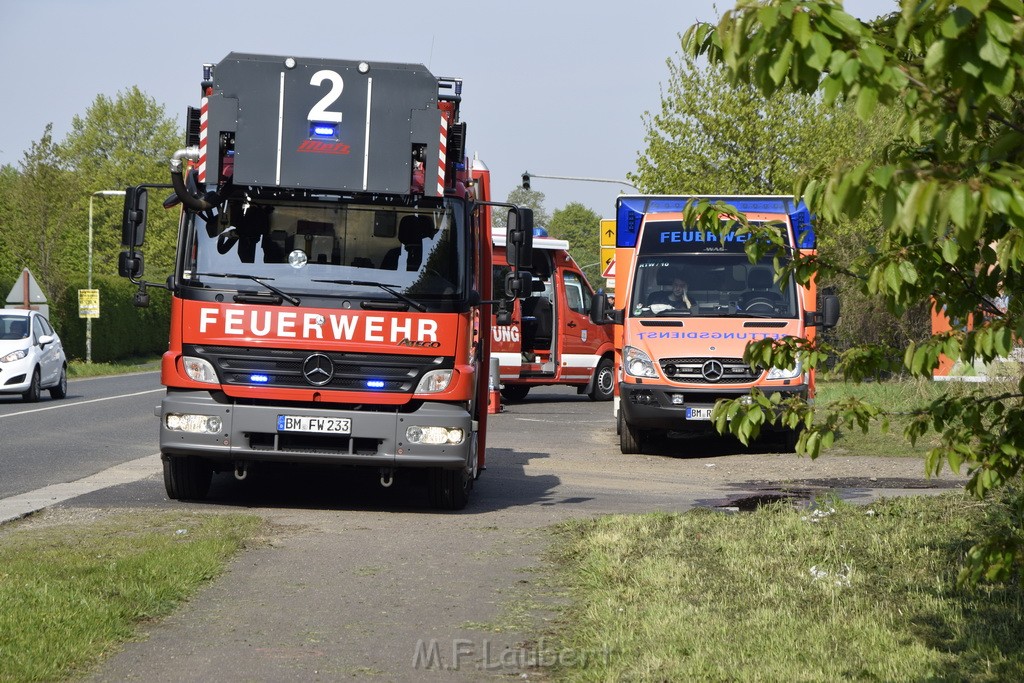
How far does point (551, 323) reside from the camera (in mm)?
25328

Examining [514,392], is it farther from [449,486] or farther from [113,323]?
[113,323]

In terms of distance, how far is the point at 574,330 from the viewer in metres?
26.0

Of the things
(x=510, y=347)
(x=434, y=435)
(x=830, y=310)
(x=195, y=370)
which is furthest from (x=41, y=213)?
(x=434, y=435)

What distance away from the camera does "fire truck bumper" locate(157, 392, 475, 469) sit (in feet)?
31.5

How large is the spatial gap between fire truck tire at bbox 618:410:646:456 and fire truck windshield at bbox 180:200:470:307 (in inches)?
243

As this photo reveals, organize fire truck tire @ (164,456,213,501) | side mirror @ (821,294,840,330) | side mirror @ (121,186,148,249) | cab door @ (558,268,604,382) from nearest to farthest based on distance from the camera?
1. side mirror @ (121,186,148,249)
2. fire truck tire @ (164,456,213,501)
3. side mirror @ (821,294,840,330)
4. cab door @ (558,268,604,382)

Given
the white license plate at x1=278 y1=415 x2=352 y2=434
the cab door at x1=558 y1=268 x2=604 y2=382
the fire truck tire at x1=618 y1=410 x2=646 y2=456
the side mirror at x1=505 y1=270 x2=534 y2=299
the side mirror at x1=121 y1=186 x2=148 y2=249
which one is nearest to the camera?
the white license plate at x1=278 y1=415 x2=352 y2=434

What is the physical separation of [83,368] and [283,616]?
37.5 metres

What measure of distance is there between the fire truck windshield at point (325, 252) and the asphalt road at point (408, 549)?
1.72 m

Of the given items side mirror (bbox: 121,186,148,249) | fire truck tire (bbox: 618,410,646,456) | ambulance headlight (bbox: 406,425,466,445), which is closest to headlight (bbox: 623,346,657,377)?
fire truck tire (bbox: 618,410,646,456)

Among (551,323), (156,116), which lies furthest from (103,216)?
(551,323)

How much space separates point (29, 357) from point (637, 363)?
13.7 meters

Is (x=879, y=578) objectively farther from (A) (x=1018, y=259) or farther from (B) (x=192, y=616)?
(A) (x=1018, y=259)

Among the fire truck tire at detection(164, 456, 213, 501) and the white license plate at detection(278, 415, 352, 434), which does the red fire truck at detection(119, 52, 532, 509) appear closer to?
the white license plate at detection(278, 415, 352, 434)
